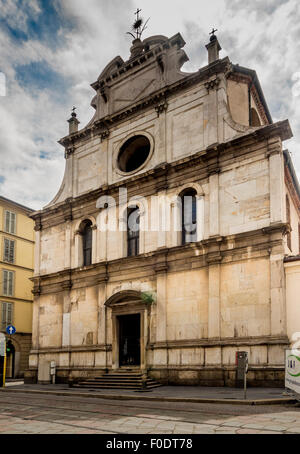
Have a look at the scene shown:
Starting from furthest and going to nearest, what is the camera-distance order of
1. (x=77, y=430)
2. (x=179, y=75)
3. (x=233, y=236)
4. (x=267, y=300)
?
(x=179, y=75) → (x=233, y=236) → (x=267, y=300) → (x=77, y=430)

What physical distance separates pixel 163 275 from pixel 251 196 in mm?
5288

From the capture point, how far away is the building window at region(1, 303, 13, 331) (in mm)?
35938

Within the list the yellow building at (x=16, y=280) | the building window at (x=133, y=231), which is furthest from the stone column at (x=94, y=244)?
the yellow building at (x=16, y=280)

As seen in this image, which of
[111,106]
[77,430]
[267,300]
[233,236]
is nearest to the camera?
[77,430]

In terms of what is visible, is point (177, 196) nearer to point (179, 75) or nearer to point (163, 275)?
point (163, 275)

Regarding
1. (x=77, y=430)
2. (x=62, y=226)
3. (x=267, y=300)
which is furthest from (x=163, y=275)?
(x=77, y=430)

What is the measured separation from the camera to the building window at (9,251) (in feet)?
123

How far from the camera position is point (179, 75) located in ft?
78.0

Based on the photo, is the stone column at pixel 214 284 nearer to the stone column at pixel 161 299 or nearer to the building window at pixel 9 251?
the stone column at pixel 161 299

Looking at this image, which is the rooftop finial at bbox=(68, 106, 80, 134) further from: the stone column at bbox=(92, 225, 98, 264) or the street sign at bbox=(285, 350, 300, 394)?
the street sign at bbox=(285, 350, 300, 394)

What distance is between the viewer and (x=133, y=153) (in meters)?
26.1

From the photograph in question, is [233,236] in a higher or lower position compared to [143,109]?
lower

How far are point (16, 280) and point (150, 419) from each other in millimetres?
30038

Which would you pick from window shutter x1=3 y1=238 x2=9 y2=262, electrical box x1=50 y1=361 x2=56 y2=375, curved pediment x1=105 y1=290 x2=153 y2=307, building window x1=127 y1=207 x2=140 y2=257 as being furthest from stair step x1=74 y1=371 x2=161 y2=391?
window shutter x1=3 y1=238 x2=9 y2=262
